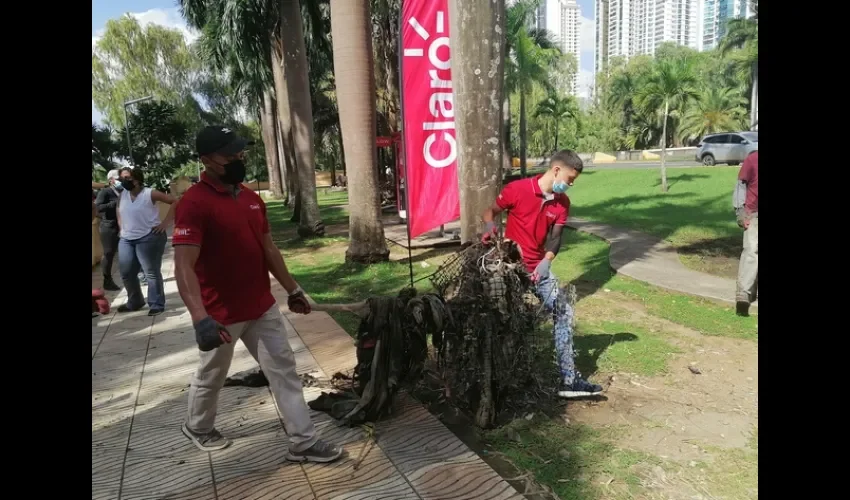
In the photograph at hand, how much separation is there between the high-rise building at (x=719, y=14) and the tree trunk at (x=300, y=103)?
103 ft

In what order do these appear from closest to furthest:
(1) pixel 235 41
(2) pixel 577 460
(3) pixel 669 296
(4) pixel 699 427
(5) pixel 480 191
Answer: (2) pixel 577 460 → (4) pixel 699 427 → (5) pixel 480 191 → (3) pixel 669 296 → (1) pixel 235 41

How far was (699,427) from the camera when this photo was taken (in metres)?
3.82

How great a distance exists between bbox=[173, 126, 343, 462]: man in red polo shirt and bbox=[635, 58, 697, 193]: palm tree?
19.6 metres

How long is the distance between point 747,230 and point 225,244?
16.6 ft

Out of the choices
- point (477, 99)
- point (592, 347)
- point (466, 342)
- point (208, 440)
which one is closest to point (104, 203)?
point (477, 99)

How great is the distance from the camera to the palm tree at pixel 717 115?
156ft

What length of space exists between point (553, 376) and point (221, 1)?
1487 centimetres

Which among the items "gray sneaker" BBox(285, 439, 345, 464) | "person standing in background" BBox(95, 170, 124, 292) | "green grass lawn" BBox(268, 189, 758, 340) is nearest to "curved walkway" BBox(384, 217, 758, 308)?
"green grass lawn" BBox(268, 189, 758, 340)

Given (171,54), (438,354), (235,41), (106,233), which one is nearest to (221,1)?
(235,41)

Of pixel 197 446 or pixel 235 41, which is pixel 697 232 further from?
pixel 235 41

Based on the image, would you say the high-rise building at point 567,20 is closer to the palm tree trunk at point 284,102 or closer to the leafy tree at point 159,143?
the leafy tree at point 159,143

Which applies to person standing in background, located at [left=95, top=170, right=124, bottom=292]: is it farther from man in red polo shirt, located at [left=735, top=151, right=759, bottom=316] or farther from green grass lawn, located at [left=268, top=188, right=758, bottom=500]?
man in red polo shirt, located at [left=735, top=151, right=759, bottom=316]

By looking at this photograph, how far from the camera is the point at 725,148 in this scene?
30.2 meters

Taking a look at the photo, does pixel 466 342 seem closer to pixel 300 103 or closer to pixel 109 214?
pixel 109 214
